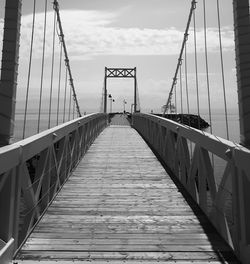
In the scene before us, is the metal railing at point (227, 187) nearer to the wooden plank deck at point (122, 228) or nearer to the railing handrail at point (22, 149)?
the wooden plank deck at point (122, 228)

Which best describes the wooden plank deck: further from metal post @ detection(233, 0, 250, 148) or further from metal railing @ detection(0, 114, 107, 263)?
metal post @ detection(233, 0, 250, 148)

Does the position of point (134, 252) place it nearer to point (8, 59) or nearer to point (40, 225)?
point (40, 225)

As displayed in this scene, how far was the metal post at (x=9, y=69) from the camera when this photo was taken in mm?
3344

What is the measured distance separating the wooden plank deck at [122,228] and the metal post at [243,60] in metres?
1.12

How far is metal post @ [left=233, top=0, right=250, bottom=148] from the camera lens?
129 inches

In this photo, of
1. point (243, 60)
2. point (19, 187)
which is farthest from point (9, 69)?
point (243, 60)

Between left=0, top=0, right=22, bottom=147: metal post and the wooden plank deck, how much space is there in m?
1.09

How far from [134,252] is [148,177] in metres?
3.41

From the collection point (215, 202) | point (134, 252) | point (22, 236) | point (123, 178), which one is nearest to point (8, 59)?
point (22, 236)

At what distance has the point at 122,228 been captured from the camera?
12.1 ft

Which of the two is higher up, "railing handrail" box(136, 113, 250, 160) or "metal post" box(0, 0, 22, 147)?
"metal post" box(0, 0, 22, 147)

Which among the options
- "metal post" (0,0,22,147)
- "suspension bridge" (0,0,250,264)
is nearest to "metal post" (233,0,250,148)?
"suspension bridge" (0,0,250,264)

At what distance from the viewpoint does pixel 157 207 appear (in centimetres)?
450

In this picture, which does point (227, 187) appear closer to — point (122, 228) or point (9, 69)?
point (122, 228)
